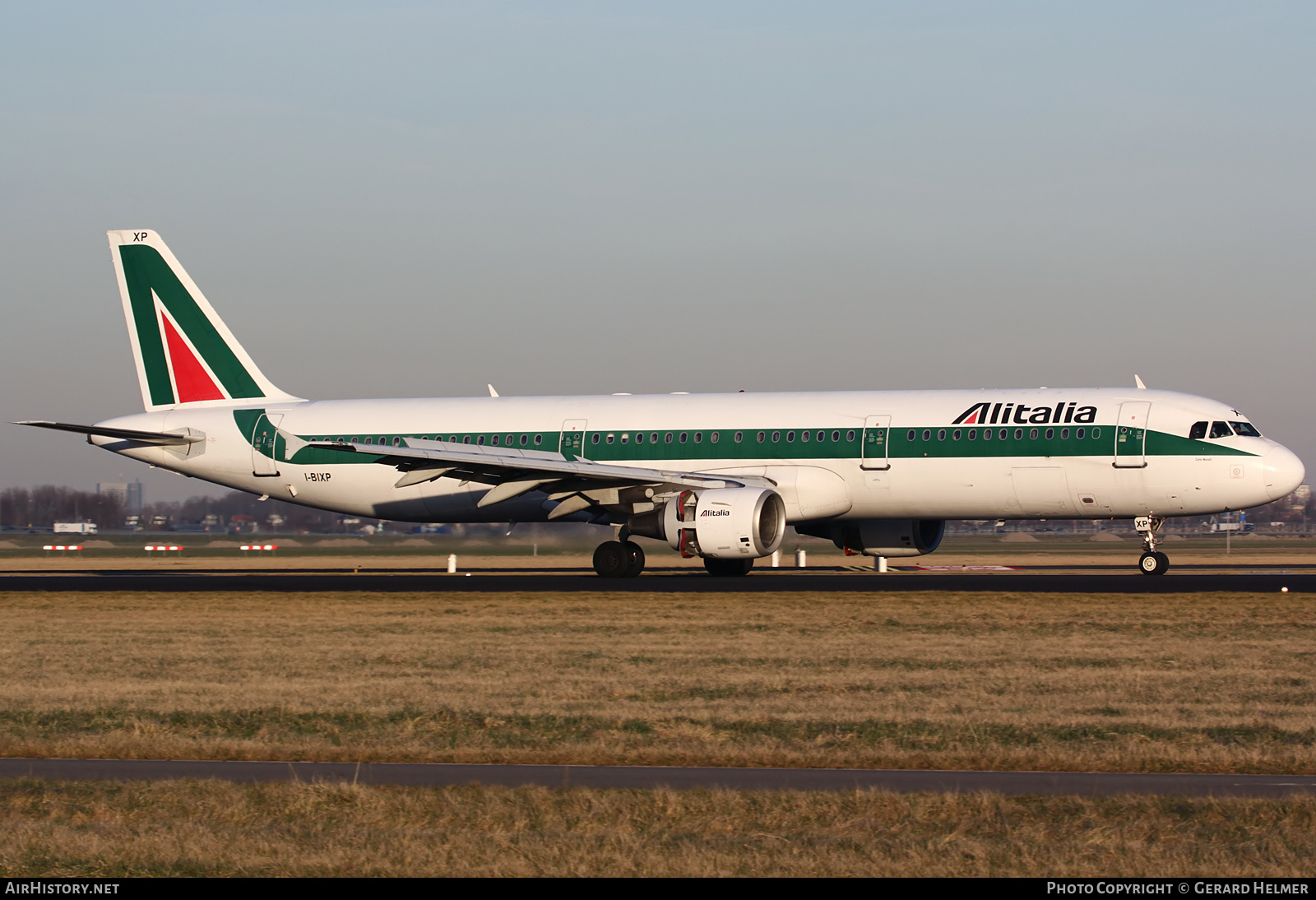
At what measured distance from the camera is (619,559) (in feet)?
118

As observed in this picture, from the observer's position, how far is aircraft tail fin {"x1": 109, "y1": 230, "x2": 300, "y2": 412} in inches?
1650

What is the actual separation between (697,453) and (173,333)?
16.0m

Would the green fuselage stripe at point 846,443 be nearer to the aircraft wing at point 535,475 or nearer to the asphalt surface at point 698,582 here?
the aircraft wing at point 535,475

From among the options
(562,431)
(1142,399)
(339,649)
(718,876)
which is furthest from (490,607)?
(718,876)

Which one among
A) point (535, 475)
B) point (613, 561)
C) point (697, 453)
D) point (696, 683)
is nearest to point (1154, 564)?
point (697, 453)

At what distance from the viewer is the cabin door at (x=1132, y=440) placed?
33.0 m

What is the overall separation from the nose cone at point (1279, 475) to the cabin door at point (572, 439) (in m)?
16.2

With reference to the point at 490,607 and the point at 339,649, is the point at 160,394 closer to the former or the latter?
the point at 490,607

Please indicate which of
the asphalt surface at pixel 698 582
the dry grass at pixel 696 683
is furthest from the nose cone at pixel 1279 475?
the dry grass at pixel 696 683

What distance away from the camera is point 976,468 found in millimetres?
33781

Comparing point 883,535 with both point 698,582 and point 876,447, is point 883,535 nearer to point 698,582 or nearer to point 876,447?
point 876,447

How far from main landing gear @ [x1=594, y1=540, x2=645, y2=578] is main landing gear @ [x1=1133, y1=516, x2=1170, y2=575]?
11723 millimetres
